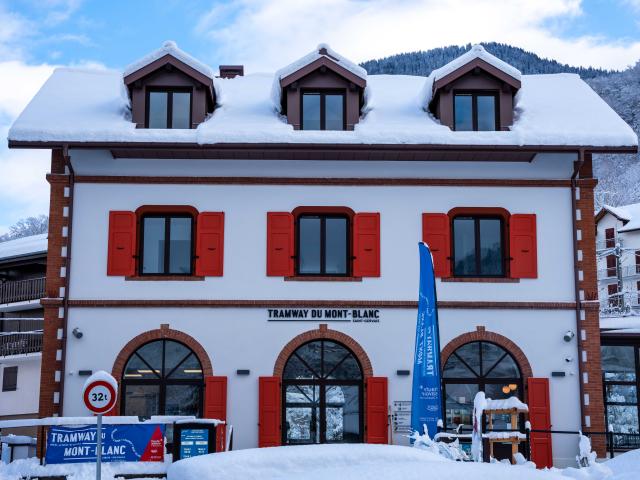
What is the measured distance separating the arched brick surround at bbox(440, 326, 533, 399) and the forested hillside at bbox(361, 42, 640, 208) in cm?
8781

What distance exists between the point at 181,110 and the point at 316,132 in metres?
3.21

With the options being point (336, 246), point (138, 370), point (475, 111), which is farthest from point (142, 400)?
point (475, 111)

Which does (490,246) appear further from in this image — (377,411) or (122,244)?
(122,244)

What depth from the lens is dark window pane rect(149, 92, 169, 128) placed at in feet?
65.1

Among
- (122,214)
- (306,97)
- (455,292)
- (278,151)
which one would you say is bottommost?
(455,292)

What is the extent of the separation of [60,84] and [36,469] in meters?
11.3

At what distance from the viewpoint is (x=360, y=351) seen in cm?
1869

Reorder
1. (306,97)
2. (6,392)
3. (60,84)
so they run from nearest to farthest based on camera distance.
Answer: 1. (306,97)
2. (60,84)
3. (6,392)

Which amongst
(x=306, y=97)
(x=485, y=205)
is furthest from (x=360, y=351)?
(x=306, y=97)

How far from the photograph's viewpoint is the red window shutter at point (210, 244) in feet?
61.9

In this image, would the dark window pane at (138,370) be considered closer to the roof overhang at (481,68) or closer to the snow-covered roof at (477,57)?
the roof overhang at (481,68)

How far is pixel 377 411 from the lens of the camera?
18.4 m

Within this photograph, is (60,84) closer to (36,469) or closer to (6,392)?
(36,469)

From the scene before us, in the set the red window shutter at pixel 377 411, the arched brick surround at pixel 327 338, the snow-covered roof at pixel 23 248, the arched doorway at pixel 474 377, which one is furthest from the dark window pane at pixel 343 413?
the snow-covered roof at pixel 23 248
